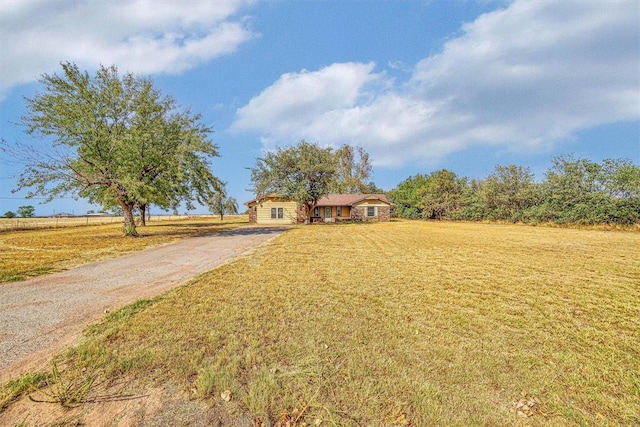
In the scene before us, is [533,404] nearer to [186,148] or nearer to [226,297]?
[226,297]

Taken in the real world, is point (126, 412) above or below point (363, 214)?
below

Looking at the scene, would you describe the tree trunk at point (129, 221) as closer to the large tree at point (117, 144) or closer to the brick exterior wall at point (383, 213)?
the large tree at point (117, 144)

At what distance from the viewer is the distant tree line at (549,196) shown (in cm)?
2283

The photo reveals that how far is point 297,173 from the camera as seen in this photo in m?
27.5

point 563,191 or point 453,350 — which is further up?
point 563,191

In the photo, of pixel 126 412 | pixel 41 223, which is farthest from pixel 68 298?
pixel 41 223

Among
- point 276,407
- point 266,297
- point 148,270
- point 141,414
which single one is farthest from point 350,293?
point 148,270

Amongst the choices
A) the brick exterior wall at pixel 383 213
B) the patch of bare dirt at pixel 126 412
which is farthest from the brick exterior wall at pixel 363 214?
the patch of bare dirt at pixel 126 412

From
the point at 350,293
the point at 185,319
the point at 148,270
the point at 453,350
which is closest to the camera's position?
the point at 453,350

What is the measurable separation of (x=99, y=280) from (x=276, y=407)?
5.98 m

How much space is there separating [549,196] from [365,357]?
32207mm

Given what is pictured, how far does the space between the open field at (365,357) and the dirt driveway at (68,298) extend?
14.6 inches

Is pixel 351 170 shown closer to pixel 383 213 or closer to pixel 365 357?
pixel 383 213

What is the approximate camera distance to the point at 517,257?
30.6ft
